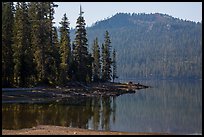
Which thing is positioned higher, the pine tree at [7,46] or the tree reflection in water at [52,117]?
the pine tree at [7,46]

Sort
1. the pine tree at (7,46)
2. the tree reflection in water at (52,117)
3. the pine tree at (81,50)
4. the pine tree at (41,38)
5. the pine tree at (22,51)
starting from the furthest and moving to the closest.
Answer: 1. the pine tree at (81,50)
2. the pine tree at (41,38)
3. the pine tree at (22,51)
4. the pine tree at (7,46)
5. the tree reflection in water at (52,117)

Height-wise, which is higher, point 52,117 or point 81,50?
point 81,50

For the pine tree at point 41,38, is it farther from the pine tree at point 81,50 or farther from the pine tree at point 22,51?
the pine tree at point 81,50

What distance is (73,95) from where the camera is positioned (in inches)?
2131

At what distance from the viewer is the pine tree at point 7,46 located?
53688 millimetres

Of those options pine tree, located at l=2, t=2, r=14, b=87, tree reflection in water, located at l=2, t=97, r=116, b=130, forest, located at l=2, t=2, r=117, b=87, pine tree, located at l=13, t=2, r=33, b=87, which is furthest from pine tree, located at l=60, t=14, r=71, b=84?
tree reflection in water, located at l=2, t=97, r=116, b=130

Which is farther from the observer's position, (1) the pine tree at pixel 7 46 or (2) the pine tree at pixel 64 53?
(2) the pine tree at pixel 64 53

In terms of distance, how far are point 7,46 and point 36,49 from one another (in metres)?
6.62

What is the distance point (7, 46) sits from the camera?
183ft

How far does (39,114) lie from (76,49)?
4263cm

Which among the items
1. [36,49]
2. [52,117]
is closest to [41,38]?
[36,49]

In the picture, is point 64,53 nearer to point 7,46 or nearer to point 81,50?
point 81,50

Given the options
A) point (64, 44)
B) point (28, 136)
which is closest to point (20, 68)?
point (64, 44)

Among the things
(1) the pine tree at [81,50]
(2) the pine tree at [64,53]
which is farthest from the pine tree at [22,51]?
(1) the pine tree at [81,50]
